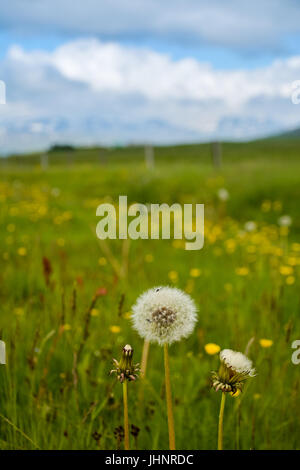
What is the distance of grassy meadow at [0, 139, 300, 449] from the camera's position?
1636 millimetres

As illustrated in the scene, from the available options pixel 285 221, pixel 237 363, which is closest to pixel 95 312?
pixel 237 363

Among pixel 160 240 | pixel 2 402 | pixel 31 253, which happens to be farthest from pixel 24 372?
pixel 160 240

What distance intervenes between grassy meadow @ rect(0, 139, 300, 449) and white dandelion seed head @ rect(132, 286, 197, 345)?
36 cm

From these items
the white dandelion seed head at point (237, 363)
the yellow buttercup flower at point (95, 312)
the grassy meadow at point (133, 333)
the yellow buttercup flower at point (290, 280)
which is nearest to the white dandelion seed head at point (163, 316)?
the white dandelion seed head at point (237, 363)

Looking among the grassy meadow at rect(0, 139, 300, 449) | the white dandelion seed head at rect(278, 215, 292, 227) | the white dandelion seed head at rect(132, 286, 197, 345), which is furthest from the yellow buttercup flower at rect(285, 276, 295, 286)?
the white dandelion seed head at rect(132, 286, 197, 345)

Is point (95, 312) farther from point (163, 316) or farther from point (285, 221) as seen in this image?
point (285, 221)

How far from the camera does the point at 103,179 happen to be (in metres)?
11.2

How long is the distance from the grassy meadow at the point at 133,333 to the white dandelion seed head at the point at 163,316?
1.18 feet

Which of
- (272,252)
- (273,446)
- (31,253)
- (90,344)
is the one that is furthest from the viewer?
(272,252)

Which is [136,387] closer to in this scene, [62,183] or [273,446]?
[273,446]

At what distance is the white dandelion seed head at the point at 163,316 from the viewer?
1.11 metres

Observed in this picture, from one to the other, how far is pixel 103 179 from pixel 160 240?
6.01 meters

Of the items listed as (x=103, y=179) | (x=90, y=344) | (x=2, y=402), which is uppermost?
(x=103, y=179)

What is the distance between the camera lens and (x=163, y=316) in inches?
→ 44.5
